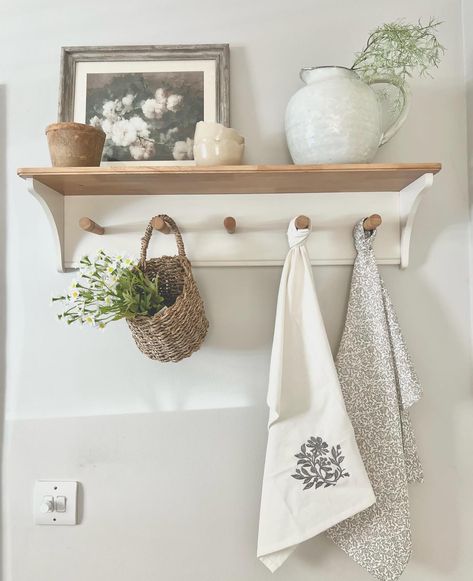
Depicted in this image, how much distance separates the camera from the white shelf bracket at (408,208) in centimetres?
94

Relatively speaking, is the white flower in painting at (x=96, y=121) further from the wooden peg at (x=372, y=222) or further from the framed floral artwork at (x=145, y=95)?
the wooden peg at (x=372, y=222)

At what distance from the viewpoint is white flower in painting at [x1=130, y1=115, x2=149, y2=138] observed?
3.46ft

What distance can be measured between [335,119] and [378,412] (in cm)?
55

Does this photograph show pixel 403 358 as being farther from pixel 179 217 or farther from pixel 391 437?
pixel 179 217

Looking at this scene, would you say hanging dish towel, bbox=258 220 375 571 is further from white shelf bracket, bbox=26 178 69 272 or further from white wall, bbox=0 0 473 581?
white shelf bracket, bbox=26 178 69 272

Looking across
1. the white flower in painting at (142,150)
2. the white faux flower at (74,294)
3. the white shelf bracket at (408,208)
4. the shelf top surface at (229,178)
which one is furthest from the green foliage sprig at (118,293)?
the white shelf bracket at (408,208)

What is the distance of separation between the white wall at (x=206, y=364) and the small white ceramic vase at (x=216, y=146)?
0.52ft

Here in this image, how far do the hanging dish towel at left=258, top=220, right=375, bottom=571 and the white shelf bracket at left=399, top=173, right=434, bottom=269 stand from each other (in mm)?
215

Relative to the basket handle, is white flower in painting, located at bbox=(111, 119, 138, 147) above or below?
above

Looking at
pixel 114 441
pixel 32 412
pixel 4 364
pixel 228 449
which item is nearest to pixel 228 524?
pixel 228 449

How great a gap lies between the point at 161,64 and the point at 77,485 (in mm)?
903

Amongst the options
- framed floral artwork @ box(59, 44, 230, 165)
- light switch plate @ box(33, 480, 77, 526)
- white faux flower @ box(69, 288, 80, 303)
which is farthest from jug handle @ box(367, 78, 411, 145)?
light switch plate @ box(33, 480, 77, 526)

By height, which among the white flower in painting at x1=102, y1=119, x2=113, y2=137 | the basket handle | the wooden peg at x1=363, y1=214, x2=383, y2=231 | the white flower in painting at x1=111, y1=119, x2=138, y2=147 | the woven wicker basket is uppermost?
the white flower in painting at x1=102, y1=119, x2=113, y2=137

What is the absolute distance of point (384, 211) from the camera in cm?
104
